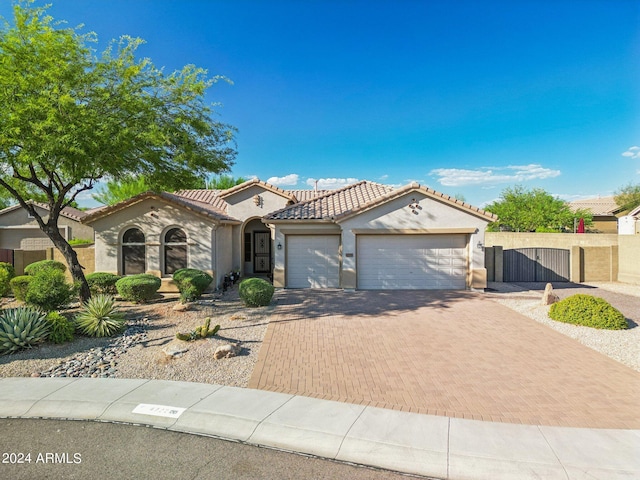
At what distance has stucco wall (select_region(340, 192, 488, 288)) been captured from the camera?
16.5 metres

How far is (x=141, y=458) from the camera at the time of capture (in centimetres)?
472

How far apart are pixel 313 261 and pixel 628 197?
46709 mm

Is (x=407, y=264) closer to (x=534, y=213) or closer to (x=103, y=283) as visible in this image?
(x=103, y=283)

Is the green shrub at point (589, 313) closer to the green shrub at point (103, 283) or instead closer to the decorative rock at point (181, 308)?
the decorative rock at point (181, 308)

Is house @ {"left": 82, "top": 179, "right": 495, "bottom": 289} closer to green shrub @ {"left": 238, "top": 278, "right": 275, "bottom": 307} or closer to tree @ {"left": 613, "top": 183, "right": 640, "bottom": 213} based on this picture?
green shrub @ {"left": 238, "top": 278, "right": 275, "bottom": 307}

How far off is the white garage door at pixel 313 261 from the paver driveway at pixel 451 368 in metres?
4.79

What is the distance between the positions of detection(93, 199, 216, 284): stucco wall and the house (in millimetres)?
43

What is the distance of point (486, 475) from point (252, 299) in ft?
31.5

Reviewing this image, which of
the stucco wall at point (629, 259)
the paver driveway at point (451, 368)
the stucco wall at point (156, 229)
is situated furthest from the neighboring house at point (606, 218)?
the stucco wall at point (156, 229)

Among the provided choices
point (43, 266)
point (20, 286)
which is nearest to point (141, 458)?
point (20, 286)

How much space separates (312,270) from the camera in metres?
17.3

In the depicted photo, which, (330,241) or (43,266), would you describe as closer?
(43,266)

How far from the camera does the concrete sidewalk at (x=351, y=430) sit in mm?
4605

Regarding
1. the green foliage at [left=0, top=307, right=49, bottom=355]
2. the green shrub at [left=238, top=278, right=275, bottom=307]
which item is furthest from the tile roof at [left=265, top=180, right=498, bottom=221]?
the green foliage at [left=0, top=307, right=49, bottom=355]
